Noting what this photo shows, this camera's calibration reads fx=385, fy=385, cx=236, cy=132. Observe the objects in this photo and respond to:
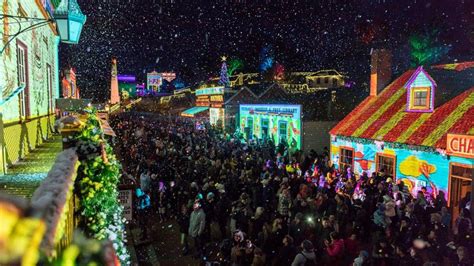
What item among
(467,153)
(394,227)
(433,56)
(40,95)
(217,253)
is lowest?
(217,253)

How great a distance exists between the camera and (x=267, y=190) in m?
12.5

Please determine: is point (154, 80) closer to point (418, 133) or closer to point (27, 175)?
point (418, 133)

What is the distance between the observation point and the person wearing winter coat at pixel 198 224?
1048cm

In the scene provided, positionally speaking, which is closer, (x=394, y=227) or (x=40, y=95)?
(x=394, y=227)

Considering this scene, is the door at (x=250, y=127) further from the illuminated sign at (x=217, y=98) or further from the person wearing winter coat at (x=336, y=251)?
the person wearing winter coat at (x=336, y=251)

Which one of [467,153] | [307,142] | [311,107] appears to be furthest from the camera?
[311,107]

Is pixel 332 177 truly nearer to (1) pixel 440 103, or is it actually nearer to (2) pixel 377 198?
(2) pixel 377 198

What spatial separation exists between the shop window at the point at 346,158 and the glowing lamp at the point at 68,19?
1431 centimetres

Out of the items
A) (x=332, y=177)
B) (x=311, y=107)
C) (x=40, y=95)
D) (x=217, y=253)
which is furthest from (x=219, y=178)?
(x=311, y=107)

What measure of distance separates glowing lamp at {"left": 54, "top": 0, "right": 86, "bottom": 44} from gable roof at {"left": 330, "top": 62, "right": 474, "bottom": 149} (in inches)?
459

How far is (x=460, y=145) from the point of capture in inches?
461

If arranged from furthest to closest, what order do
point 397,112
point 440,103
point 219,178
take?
point 397,112
point 440,103
point 219,178

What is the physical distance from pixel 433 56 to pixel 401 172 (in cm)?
4425

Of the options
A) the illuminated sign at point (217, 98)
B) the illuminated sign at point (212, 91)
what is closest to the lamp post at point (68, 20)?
the illuminated sign at point (217, 98)
